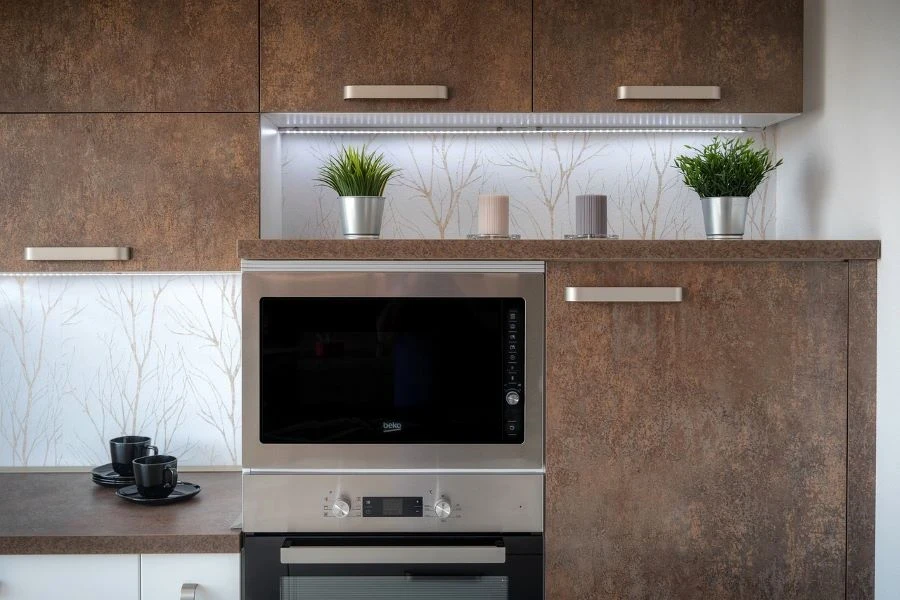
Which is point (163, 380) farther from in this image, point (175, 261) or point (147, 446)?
point (175, 261)

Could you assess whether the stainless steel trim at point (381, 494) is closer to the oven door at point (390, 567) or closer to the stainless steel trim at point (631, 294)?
the oven door at point (390, 567)

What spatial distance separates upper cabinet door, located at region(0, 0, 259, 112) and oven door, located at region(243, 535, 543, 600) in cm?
109

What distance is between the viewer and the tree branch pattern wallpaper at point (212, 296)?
2248mm

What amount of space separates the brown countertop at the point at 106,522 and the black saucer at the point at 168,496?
0.01 meters

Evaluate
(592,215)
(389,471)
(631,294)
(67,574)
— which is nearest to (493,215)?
(592,215)

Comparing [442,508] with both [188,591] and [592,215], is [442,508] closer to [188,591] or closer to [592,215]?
[188,591]

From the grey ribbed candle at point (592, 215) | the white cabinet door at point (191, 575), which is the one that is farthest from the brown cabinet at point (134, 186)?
the grey ribbed candle at point (592, 215)

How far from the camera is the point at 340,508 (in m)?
1.63

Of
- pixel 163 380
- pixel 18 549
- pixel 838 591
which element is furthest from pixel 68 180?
pixel 838 591

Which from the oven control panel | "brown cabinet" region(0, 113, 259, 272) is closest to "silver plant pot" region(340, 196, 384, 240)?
"brown cabinet" region(0, 113, 259, 272)

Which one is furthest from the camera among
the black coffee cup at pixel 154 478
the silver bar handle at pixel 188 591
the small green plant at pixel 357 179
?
the small green plant at pixel 357 179

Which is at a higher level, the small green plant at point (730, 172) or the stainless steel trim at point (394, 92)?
the stainless steel trim at point (394, 92)

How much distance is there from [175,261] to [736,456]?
54.4 inches

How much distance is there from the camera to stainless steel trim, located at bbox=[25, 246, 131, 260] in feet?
6.12
